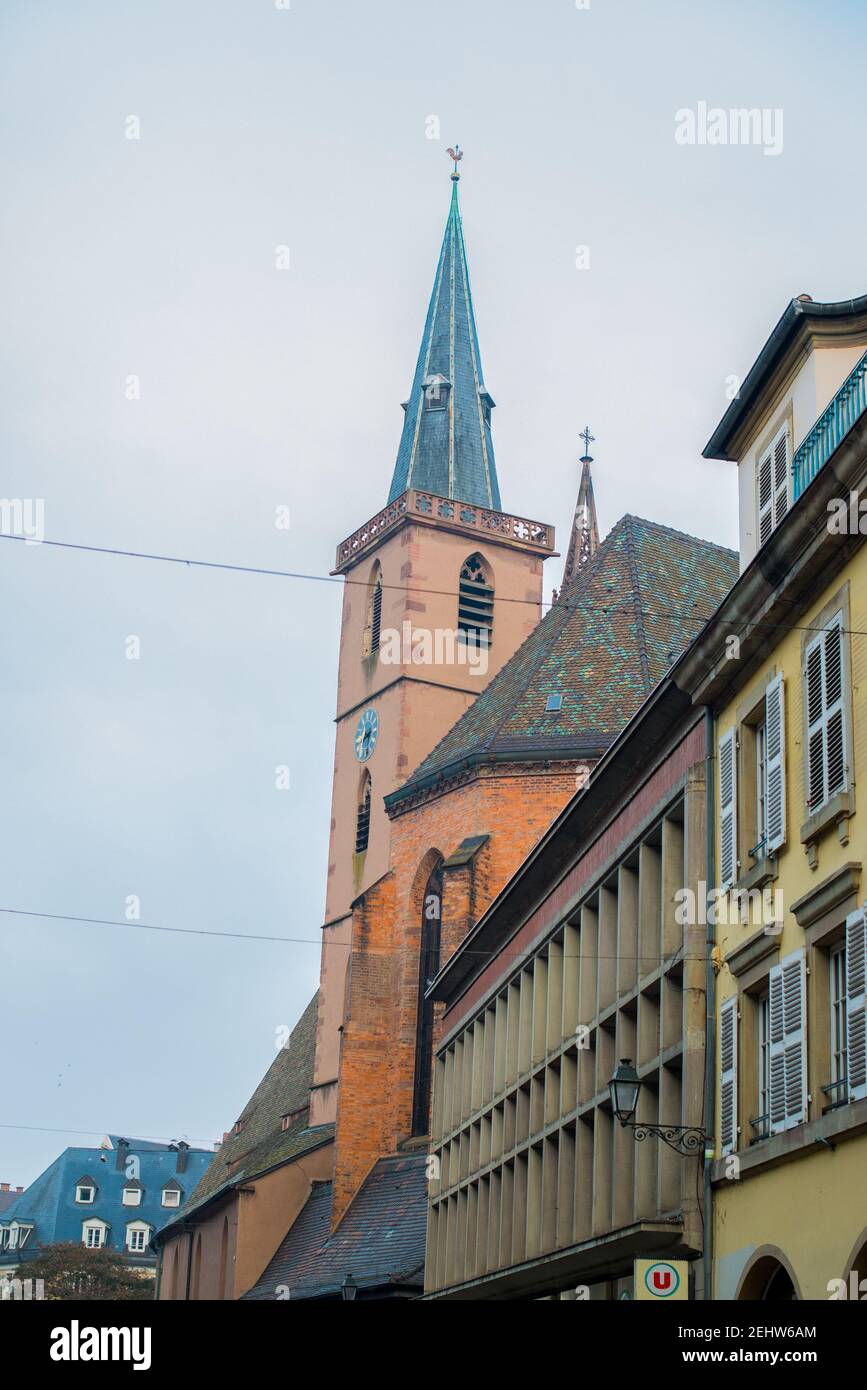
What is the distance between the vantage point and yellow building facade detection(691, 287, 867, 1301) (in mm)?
15539

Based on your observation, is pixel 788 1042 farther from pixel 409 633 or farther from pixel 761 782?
pixel 409 633

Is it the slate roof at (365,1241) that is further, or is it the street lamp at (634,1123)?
the slate roof at (365,1241)

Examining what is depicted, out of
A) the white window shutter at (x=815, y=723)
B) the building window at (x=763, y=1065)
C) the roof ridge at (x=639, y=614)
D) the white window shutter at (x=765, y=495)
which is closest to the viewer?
the white window shutter at (x=815, y=723)

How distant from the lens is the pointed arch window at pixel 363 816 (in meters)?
49.2

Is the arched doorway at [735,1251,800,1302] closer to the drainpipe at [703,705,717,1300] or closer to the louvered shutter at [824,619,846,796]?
the drainpipe at [703,705,717,1300]

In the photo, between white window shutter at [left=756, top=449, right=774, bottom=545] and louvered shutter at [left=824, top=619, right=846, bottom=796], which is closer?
louvered shutter at [left=824, top=619, right=846, bottom=796]

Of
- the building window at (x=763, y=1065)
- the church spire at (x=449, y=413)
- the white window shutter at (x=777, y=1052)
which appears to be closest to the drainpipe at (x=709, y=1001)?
the building window at (x=763, y=1065)

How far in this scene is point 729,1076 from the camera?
18547 millimetres

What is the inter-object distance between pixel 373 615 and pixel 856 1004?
123 feet

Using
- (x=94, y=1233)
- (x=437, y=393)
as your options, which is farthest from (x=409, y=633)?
(x=94, y=1233)

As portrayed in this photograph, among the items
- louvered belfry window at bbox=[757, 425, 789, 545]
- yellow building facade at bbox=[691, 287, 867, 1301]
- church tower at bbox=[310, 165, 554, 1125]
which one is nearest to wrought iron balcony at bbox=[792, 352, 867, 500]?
yellow building facade at bbox=[691, 287, 867, 1301]

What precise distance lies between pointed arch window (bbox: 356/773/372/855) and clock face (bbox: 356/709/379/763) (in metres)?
0.66

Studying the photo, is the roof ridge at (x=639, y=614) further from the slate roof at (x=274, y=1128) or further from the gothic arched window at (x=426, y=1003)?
the slate roof at (x=274, y=1128)

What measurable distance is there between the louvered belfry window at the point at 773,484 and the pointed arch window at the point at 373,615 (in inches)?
1219
